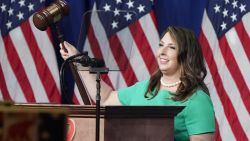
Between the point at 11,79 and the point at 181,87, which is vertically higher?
the point at 11,79

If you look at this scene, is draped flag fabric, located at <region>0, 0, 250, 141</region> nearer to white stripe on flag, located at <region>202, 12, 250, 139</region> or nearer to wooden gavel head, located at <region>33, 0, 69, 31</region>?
white stripe on flag, located at <region>202, 12, 250, 139</region>

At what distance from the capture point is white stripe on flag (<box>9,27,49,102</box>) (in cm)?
468

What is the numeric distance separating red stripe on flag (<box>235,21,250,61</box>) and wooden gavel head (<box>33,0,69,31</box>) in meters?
2.18

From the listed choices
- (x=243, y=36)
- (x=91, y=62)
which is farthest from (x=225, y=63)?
(x=91, y=62)

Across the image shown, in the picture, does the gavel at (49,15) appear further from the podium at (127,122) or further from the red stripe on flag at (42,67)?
the red stripe on flag at (42,67)

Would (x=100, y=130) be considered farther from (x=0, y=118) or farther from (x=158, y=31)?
(x=158, y=31)

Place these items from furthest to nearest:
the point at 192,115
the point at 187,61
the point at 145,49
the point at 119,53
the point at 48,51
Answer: the point at 48,51 < the point at 145,49 < the point at 187,61 < the point at 192,115 < the point at 119,53

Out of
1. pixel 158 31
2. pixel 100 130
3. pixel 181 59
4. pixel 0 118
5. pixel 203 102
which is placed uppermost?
pixel 158 31

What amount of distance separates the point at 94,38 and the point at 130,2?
221 cm

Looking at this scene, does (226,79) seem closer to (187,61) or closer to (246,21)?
(246,21)

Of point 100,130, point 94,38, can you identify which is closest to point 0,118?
point 100,130

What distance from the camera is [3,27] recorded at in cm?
472

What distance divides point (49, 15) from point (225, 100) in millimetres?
2223

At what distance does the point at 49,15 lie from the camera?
2453 mm
